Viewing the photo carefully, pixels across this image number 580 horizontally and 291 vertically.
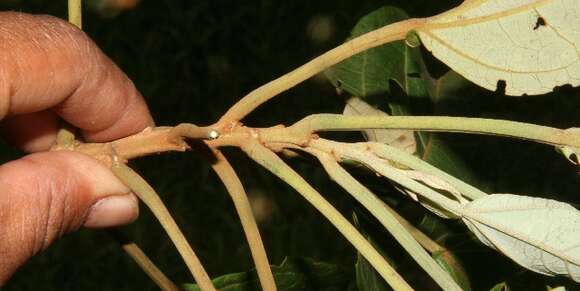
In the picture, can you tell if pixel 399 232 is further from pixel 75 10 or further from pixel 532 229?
pixel 75 10

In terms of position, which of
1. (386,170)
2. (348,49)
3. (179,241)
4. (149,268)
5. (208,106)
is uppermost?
(348,49)

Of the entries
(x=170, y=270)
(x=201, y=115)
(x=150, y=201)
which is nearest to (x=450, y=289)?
(x=150, y=201)

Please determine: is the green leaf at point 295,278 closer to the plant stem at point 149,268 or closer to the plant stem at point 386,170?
the plant stem at point 149,268

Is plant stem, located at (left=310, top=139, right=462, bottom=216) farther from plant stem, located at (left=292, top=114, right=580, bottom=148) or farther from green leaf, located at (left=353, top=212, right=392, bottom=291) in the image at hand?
green leaf, located at (left=353, top=212, right=392, bottom=291)

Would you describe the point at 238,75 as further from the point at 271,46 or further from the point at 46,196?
the point at 46,196

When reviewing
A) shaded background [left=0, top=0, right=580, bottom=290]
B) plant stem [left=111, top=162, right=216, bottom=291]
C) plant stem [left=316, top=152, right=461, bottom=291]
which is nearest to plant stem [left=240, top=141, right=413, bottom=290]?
plant stem [left=316, top=152, right=461, bottom=291]

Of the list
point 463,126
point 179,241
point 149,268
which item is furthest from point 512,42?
point 149,268
